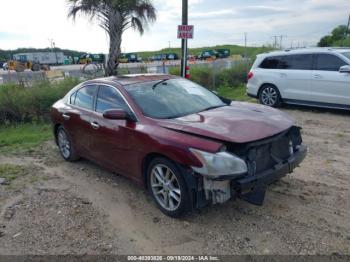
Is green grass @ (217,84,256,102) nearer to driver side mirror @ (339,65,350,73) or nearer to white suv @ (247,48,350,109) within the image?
white suv @ (247,48,350,109)

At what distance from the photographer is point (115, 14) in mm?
11750

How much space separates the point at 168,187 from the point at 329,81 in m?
6.72

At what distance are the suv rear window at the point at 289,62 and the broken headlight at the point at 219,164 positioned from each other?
6977 millimetres

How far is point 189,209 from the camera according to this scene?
3764 mm

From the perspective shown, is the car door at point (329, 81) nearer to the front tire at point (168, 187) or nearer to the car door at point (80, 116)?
the car door at point (80, 116)

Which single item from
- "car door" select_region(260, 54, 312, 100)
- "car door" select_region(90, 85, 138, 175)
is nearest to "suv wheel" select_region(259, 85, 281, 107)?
"car door" select_region(260, 54, 312, 100)

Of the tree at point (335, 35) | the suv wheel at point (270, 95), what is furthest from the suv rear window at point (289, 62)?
the tree at point (335, 35)

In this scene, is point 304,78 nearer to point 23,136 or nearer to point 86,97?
point 86,97

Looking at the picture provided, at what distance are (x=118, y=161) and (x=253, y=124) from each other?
6.29 ft

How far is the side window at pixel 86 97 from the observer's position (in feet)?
17.2

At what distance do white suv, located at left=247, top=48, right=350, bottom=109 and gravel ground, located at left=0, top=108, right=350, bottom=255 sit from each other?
379cm

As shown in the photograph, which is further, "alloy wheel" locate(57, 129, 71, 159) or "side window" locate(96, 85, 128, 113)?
"alloy wheel" locate(57, 129, 71, 159)

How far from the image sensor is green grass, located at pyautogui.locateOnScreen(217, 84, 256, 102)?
1254 cm

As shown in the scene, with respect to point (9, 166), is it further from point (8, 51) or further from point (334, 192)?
point (8, 51)
